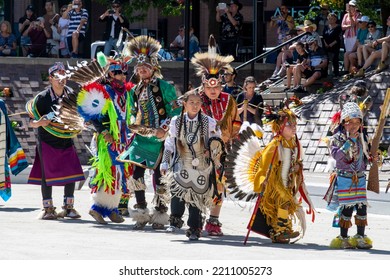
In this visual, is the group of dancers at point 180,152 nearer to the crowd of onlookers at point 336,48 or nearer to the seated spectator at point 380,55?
the seated spectator at point 380,55

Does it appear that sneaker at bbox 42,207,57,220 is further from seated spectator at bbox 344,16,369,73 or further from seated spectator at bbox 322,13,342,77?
seated spectator at bbox 322,13,342,77

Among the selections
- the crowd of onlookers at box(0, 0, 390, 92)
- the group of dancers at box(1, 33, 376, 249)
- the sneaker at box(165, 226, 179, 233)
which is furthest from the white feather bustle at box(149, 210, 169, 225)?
the crowd of onlookers at box(0, 0, 390, 92)

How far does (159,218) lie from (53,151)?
185cm

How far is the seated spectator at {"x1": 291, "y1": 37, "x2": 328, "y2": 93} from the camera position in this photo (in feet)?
79.6

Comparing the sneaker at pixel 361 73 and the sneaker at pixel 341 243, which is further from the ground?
the sneaker at pixel 361 73

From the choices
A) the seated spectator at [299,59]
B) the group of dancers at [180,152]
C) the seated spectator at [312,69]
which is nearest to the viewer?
the group of dancers at [180,152]

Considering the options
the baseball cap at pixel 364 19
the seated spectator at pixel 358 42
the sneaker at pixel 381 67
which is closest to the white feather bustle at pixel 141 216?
the sneaker at pixel 381 67

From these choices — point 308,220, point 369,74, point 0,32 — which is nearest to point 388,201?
point 308,220

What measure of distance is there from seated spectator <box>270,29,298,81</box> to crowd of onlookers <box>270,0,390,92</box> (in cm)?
2

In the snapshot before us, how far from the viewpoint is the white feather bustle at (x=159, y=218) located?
1357 centimetres

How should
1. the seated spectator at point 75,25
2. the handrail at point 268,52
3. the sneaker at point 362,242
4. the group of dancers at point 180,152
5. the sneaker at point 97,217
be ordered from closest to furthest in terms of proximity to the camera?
the sneaker at point 362,242 < the group of dancers at point 180,152 < the sneaker at point 97,217 < the handrail at point 268,52 < the seated spectator at point 75,25

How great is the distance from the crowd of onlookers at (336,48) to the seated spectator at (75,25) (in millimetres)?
4283

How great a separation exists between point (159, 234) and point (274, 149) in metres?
1.58

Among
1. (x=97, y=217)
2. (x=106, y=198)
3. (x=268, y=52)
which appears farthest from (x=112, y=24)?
(x=97, y=217)
